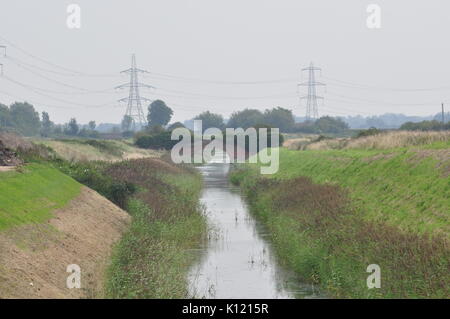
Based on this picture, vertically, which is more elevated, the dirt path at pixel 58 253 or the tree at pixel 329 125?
the tree at pixel 329 125

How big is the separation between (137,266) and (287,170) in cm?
4006

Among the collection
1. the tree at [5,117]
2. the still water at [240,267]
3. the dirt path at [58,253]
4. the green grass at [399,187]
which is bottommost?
the still water at [240,267]

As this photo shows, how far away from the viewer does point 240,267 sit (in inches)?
1038

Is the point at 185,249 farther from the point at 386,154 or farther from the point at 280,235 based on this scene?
the point at 386,154

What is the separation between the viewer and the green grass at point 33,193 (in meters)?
21.5

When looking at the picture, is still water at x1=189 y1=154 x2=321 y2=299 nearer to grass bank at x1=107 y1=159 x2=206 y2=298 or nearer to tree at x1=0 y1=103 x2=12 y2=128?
grass bank at x1=107 y1=159 x2=206 y2=298

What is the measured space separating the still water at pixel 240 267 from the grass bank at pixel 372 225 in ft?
2.11

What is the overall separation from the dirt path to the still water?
299 cm

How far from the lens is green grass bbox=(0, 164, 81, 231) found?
70.6 ft

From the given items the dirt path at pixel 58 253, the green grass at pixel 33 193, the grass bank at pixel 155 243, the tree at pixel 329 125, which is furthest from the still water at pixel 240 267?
the tree at pixel 329 125

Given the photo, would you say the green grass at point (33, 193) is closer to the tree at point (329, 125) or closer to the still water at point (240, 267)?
the still water at point (240, 267)

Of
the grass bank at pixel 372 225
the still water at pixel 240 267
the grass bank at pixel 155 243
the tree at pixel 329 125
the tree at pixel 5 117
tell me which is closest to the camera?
the grass bank at pixel 372 225

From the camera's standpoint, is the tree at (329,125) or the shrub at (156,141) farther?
the tree at (329,125)

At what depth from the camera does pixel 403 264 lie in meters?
19.0
